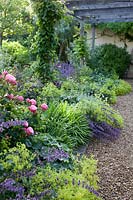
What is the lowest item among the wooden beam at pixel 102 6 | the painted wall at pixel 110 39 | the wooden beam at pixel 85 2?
the painted wall at pixel 110 39

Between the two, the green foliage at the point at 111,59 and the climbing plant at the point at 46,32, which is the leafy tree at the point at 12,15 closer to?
the green foliage at the point at 111,59

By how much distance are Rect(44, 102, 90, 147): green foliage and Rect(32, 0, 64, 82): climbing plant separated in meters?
2.19

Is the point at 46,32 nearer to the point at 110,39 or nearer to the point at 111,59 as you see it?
the point at 111,59

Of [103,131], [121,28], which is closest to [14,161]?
[103,131]

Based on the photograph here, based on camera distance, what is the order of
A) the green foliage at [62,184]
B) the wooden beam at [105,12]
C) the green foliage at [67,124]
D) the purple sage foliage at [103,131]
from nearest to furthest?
the green foliage at [62,184]
the green foliage at [67,124]
the purple sage foliage at [103,131]
the wooden beam at [105,12]

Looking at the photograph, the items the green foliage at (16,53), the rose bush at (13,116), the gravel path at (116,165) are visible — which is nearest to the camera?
the rose bush at (13,116)

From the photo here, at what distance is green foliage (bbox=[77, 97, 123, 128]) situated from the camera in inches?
207

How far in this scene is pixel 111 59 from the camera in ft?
41.9

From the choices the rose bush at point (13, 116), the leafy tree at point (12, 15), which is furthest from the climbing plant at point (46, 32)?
the leafy tree at point (12, 15)

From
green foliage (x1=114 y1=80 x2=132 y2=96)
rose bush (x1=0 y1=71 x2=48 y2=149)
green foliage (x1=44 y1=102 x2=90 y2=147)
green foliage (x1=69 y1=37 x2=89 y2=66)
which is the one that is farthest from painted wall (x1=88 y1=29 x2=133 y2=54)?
rose bush (x1=0 y1=71 x2=48 y2=149)

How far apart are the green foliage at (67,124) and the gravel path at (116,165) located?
0.24m

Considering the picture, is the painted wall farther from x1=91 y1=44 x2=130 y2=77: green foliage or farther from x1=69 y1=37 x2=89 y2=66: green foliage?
x1=69 y1=37 x2=89 y2=66: green foliage

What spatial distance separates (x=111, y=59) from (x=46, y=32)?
6.23 metres

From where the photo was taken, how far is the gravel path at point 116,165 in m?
3.41
